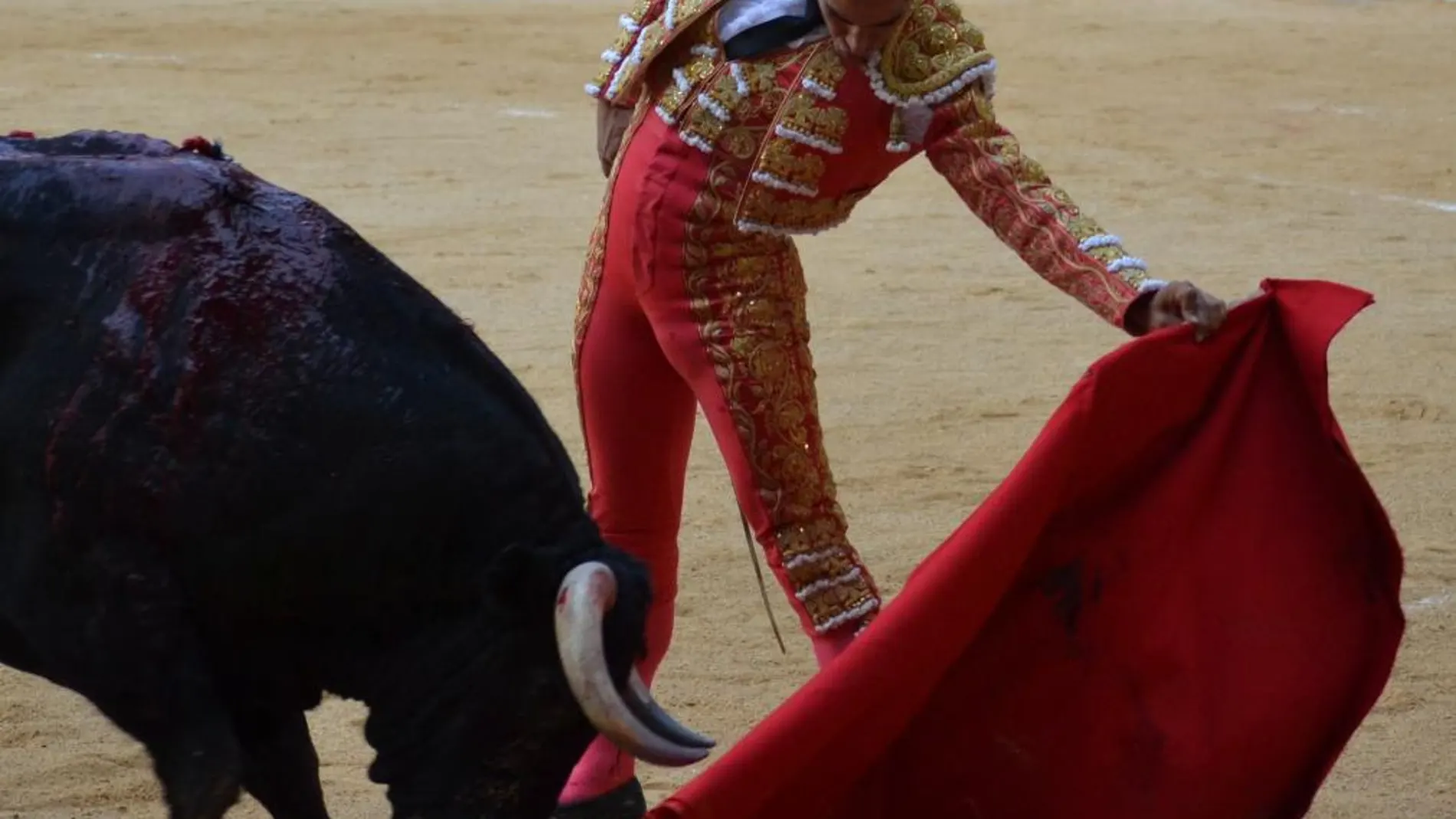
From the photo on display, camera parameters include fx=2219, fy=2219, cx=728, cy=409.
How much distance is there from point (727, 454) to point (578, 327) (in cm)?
29

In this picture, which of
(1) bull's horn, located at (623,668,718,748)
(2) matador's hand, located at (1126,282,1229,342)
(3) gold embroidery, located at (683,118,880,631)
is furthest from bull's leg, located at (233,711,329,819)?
(2) matador's hand, located at (1126,282,1229,342)

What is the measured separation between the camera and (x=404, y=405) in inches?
87.3

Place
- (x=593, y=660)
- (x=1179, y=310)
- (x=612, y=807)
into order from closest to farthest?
(x=593, y=660)
(x=1179, y=310)
(x=612, y=807)

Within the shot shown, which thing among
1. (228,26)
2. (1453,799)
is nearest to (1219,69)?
(228,26)

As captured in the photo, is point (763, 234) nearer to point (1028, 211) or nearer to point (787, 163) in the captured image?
point (787, 163)

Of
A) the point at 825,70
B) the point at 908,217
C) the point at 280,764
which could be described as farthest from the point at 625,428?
the point at 908,217

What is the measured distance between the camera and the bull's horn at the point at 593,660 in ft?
6.84

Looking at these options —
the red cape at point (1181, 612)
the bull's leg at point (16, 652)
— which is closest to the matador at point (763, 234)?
the red cape at point (1181, 612)

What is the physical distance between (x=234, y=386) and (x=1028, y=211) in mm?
1043

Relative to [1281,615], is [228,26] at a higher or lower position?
lower

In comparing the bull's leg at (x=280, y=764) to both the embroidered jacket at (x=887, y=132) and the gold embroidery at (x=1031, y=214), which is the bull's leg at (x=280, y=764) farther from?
the gold embroidery at (x=1031, y=214)

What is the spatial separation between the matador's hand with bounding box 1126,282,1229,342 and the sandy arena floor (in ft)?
3.35

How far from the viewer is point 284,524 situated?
7.16ft

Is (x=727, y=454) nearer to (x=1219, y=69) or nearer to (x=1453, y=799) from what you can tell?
(x=1453, y=799)
